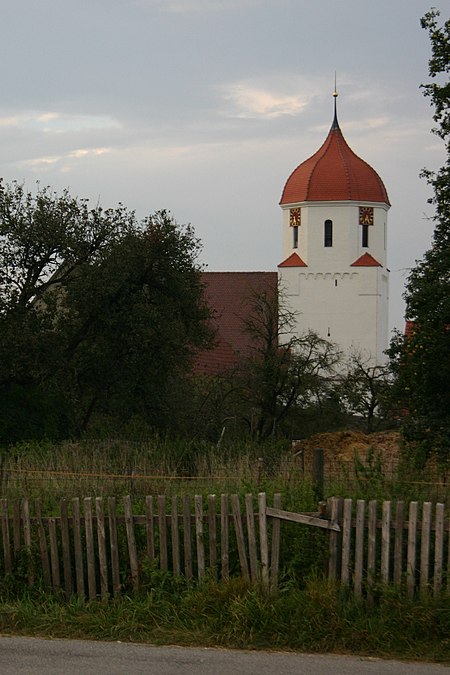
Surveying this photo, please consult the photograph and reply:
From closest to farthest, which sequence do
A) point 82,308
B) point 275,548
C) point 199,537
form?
point 275,548 < point 199,537 < point 82,308

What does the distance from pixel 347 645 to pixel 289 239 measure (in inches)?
3070

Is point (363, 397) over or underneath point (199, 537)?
underneath

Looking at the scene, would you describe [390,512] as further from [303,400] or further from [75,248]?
[303,400]

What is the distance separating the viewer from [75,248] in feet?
121

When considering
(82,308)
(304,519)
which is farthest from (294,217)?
(304,519)

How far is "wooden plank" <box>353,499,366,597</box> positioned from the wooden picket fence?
1cm

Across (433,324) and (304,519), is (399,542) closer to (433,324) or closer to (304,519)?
(304,519)

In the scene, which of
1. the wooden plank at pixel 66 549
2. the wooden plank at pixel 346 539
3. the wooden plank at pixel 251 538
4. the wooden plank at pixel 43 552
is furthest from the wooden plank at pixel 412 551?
the wooden plank at pixel 43 552

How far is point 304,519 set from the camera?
10414 millimetres

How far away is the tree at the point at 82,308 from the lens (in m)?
36.3

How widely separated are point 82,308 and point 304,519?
88.3 ft

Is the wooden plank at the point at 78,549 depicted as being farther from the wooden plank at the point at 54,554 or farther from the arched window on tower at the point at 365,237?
the arched window on tower at the point at 365,237

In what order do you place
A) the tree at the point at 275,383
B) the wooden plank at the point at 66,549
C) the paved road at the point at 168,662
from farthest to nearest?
the tree at the point at 275,383
the wooden plank at the point at 66,549
the paved road at the point at 168,662

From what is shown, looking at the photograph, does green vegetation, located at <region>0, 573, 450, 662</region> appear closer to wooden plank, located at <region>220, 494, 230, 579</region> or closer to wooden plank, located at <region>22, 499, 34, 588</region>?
wooden plank, located at <region>220, 494, 230, 579</region>
